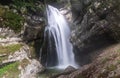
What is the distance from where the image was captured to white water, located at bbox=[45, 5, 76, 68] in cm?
2303

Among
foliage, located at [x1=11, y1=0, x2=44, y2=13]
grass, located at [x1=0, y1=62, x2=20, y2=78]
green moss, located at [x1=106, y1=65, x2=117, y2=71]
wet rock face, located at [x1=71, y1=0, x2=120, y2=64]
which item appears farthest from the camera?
foliage, located at [x1=11, y1=0, x2=44, y2=13]

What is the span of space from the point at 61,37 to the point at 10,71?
926 centimetres

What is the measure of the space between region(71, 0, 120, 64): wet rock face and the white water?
1242 millimetres

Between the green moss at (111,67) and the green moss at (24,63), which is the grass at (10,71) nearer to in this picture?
the green moss at (24,63)

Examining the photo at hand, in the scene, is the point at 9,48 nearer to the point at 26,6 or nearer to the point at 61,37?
the point at 26,6

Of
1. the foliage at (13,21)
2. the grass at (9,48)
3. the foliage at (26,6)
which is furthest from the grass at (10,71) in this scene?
the foliage at (26,6)

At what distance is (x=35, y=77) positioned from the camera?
16531 mm

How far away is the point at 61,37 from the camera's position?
24.2 metres

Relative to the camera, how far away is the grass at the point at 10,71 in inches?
613

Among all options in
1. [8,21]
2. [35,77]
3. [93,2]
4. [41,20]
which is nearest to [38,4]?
[41,20]

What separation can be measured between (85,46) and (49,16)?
6389 millimetres

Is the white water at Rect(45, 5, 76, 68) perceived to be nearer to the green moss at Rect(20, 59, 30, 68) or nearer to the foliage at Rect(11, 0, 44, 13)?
the foliage at Rect(11, 0, 44, 13)

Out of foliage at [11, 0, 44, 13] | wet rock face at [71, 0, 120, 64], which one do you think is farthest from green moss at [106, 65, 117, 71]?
foliage at [11, 0, 44, 13]

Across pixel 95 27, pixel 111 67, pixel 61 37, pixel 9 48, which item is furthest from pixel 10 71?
pixel 61 37
